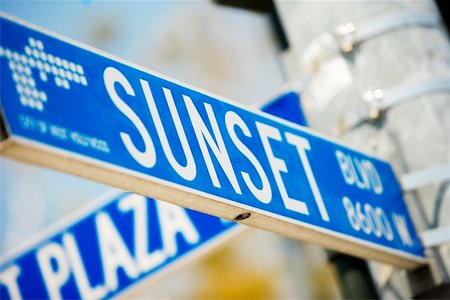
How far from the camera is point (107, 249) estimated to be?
4.09m

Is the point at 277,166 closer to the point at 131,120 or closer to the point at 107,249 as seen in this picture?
the point at 131,120

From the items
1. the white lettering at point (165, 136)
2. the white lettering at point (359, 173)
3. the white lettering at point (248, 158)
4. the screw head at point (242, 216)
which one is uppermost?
the white lettering at point (165, 136)

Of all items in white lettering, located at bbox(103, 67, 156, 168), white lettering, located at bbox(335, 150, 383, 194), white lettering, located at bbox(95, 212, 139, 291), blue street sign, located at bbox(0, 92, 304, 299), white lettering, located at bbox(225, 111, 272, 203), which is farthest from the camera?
white lettering, located at bbox(95, 212, 139, 291)

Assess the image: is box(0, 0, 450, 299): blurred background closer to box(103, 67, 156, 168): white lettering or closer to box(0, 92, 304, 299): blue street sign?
box(0, 92, 304, 299): blue street sign

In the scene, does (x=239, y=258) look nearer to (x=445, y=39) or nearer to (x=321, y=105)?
(x=321, y=105)

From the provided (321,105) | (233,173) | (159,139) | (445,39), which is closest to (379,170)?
(321,105)

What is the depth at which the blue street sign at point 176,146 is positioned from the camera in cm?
216

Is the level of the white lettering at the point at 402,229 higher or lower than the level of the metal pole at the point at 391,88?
lower

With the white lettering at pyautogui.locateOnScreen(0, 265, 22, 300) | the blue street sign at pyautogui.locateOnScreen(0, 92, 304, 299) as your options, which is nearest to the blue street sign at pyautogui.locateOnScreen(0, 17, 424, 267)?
the blue street sign at pyautogui.locateOnScreen(0, 92, 304, 299)

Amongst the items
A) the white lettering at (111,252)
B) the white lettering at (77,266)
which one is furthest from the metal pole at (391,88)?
the white lettering at (77,266)

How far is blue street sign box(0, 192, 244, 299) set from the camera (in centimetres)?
392

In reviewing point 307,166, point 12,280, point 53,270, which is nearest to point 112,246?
point 53,270

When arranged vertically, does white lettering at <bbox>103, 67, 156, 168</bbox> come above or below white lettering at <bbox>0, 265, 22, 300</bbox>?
above

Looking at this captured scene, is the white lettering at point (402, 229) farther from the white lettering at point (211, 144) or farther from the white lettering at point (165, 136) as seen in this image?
the white lettering at point (165, 136)
